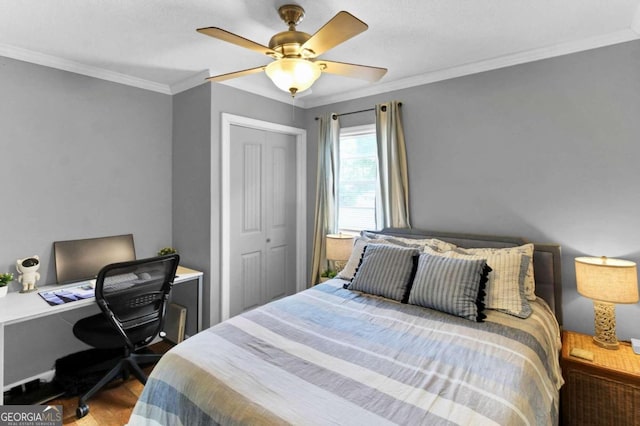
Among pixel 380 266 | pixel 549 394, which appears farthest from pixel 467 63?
pixel 549 394

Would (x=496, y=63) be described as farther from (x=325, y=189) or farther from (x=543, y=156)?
Answer: (x=325, y=189)

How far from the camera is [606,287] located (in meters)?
1.89

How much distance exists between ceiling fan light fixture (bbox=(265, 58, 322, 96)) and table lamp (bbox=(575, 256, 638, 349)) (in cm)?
205

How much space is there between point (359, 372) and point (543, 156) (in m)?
2.15

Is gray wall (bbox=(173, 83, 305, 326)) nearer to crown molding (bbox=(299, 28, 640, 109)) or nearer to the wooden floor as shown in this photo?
the wooden floor

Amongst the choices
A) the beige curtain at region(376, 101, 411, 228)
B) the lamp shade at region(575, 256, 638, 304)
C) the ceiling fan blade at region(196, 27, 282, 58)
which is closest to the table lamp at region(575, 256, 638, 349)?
the lamp shade at region(575, 256, 638, 304)

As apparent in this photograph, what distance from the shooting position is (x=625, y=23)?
199 centimetres

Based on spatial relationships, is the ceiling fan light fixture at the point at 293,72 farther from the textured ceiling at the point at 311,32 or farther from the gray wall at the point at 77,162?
the gray wall at the point at 77,162

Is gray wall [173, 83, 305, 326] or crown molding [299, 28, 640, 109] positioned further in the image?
gray wall [173, 83, 305, 326]

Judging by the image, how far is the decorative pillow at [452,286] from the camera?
1.89 metres

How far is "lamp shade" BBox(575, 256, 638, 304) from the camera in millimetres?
1866

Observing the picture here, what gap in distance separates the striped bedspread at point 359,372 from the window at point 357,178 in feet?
5.10

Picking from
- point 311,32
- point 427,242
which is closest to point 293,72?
point 311,32

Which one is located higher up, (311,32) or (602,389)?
(311,32)
